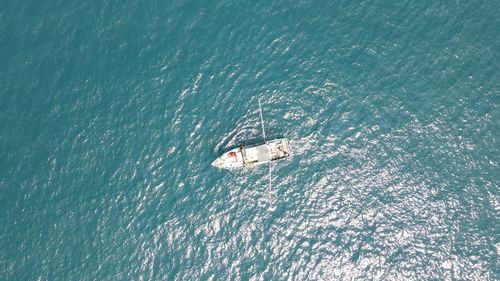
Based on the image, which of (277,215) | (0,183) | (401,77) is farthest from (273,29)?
(0,183)

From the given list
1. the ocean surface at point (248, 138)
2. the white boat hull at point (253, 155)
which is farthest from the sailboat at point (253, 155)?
the ocean surface at point (248, 138)

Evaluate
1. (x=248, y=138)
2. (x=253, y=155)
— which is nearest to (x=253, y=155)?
(x=253, y=155)

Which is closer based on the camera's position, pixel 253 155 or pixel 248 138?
pixel 253 155

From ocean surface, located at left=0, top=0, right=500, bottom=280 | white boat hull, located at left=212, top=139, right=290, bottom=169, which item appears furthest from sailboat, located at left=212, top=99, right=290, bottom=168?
ocean surface, located at left=0, top=0, right=500, bottom=280

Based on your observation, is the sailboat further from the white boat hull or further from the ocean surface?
the ocean surface

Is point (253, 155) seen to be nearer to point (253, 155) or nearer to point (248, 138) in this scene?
point (253, 155)

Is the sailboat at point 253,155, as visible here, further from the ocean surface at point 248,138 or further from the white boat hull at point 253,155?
the ocean surface at point 248,138
